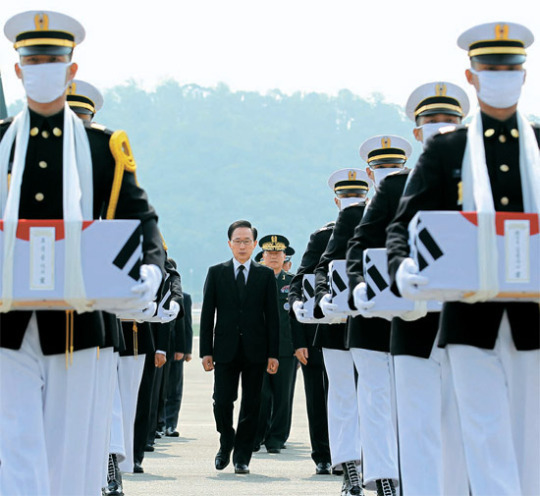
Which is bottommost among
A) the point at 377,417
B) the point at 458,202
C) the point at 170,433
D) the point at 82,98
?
the point at 170,433

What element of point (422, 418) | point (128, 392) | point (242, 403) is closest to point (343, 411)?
point (128, 392)

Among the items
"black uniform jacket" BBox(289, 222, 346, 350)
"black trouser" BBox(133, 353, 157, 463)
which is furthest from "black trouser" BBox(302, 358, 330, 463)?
"black trouser" BBox(133, 353, 157, 463)

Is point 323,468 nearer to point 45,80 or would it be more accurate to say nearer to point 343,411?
point 343,411

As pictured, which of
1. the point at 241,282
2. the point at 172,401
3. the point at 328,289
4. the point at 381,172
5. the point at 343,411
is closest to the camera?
the point at 381,172

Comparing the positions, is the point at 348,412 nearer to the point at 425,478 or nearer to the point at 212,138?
the point at 425,478

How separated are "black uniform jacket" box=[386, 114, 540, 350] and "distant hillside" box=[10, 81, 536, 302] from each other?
11827 centimetres

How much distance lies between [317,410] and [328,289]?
3.08 meters

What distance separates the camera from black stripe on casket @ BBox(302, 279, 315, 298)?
11719 millimetres

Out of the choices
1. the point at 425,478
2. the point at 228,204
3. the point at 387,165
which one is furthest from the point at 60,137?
the point at 228,204

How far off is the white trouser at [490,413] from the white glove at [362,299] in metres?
1.43

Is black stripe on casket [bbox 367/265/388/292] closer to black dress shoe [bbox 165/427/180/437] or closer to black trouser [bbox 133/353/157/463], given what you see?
black trouser [bbox 133/353/157/463]

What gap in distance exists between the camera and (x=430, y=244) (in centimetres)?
624

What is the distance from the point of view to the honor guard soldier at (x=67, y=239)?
640 cm

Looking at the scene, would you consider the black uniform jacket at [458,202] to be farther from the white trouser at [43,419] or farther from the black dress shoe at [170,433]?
the black dress shoe at [170,433]
